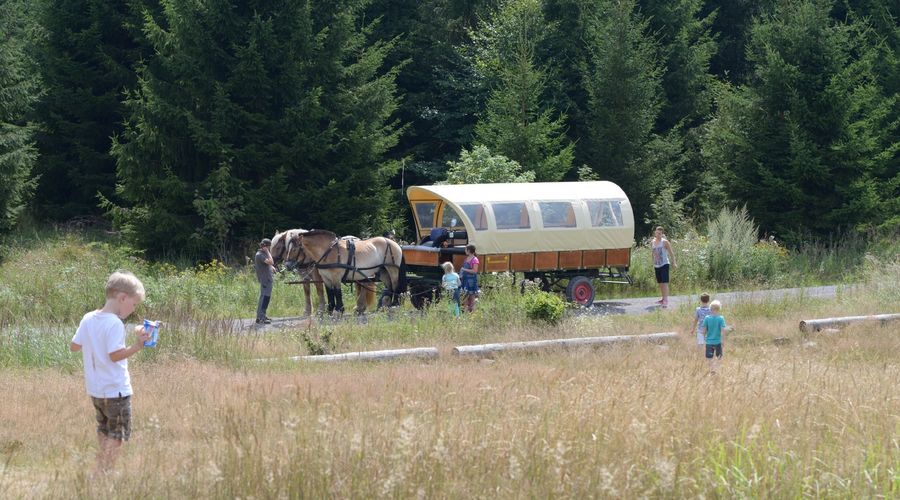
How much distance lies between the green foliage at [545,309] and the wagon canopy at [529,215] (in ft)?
11.2

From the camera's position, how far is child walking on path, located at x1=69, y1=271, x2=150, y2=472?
24.5ft

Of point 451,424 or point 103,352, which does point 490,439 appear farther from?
point 103,352

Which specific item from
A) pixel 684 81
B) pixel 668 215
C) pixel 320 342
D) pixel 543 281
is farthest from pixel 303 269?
pixel 684 81

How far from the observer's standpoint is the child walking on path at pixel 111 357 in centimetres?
746

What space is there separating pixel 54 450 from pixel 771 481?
5.88 metres

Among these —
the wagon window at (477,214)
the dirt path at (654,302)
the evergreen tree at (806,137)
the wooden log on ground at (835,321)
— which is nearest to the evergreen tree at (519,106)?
the evergreen tree at (806,137)

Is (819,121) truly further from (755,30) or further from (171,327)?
(171,327)

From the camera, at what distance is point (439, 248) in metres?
21.4

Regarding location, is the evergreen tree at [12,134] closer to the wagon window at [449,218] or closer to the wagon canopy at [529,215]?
the wagon canopy at [529,215]

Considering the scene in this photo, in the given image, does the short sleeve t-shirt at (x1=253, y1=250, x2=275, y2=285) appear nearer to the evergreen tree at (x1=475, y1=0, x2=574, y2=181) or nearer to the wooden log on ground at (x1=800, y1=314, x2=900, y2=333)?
the wooden log on ground at (x1=800, y1=314, x2=900, y2=333)

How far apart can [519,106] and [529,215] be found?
13849 mm

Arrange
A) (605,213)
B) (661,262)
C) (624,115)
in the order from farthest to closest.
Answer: (624,115) < (661,262) < (605,213)

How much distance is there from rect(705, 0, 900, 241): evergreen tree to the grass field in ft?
62.5

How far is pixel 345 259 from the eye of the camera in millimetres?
20828
